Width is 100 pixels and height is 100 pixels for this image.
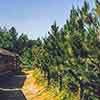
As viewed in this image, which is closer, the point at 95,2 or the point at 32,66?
the point at 95,2

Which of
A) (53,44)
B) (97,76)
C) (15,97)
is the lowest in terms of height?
(15,97)

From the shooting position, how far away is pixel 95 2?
17484mm

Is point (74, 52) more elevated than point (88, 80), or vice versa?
point (74, 52)

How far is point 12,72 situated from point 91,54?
35741 mm

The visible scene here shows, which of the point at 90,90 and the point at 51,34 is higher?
the point at 51,34

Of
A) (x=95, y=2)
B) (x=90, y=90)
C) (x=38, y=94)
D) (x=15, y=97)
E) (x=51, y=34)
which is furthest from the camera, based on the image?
(x=51, y=34)

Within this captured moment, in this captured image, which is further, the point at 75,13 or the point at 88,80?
the point at 75,13

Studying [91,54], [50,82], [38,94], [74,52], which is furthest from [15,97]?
[91,54]

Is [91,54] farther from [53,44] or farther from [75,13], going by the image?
[53,44]

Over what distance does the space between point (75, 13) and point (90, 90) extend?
5.27 metres

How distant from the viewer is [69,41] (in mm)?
19812

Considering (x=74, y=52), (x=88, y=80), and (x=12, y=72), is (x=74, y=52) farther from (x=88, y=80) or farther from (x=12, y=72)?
(x=12, y=72)

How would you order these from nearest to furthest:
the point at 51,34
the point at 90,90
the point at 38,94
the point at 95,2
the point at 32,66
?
1. the point at 95,2
2. the point at 90,90
3. the point at 38,94
4. the point at 51,34
5. the point at 32,66

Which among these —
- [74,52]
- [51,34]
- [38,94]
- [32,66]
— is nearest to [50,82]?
[38,94]
